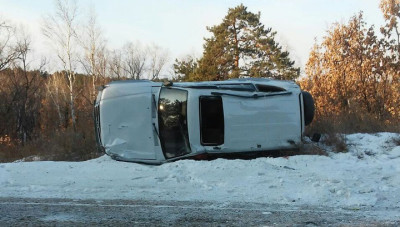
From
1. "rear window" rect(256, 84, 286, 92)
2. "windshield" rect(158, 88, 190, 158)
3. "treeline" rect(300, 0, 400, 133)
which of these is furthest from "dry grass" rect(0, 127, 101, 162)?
"treeline" rect(300, 0, 400, 133)

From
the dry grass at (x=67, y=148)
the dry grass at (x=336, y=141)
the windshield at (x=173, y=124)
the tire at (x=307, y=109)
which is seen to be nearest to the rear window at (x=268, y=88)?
the tire at (x=307, y=109)

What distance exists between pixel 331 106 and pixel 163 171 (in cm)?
1489

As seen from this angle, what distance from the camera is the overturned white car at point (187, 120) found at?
877 cm

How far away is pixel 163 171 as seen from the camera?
777cm

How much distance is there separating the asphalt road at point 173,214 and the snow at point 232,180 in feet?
1.23

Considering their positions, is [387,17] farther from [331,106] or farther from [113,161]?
[113,161]

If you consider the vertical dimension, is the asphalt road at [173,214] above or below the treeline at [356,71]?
below

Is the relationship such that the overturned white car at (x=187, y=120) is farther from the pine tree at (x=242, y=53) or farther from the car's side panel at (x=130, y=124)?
the pine tree at (x=242, y=53)

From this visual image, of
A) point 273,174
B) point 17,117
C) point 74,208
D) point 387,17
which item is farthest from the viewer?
point 17,117

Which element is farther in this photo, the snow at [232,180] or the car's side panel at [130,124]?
the car's side panel at [130,124]

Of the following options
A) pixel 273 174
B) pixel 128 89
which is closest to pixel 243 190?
pixel 273 174

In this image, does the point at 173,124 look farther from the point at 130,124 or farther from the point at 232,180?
the point at 232,180

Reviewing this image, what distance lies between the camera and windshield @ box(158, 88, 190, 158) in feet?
28.8

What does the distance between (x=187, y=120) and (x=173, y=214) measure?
155 inches
